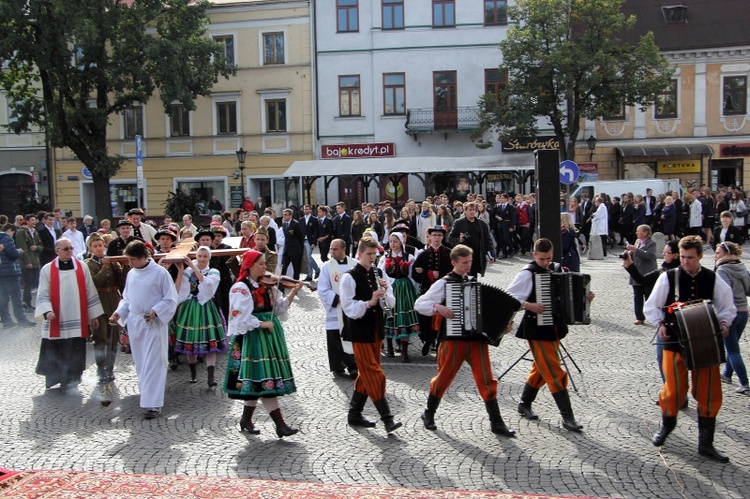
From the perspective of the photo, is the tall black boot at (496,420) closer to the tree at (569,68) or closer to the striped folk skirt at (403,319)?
the striped folk skirt at (403,319)

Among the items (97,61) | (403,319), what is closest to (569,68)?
(97,61)

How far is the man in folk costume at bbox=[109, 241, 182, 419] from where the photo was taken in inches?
318

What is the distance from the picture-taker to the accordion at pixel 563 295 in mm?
7383

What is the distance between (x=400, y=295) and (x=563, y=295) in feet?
11.2

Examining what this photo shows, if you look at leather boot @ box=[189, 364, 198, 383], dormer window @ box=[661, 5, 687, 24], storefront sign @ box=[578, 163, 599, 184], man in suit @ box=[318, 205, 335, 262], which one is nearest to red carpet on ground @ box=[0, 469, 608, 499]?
leather boot @ box=[189, 364, 198, 383]

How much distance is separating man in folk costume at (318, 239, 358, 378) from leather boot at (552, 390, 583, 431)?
258 cm

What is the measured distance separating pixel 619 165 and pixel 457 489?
3214 centimetres

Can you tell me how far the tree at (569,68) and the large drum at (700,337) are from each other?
2476 centimetres

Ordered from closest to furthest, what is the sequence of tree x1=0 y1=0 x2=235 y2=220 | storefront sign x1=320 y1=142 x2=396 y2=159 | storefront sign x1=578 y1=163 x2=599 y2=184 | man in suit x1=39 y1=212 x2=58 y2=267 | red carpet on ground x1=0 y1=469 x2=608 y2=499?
1. red carpet on ground x1=0 y1=469 x2=608 y2=499
2. man in suit x1=39 y1=212 x2=58 y2=267
3. tree x1=0 y1=0 x2=235 y2=220
4. storefront sign x1=578 y1=163 x2=599 y2=184
5. storefront sign x1=320 y1=142 x2=396 y2=159

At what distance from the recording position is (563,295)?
24.3 ft

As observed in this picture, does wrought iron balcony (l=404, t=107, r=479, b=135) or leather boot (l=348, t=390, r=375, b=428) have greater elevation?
→ wrought iron balcony (l=404, t=107, r=479, b=135)

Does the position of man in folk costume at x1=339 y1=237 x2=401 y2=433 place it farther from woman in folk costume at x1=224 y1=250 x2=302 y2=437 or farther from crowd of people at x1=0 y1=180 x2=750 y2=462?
woman in folk costume at x1=224 y1=250 x2=302 y2=437

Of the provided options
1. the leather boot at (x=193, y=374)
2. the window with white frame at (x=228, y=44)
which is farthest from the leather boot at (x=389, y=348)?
the window with white frame at (x=228, y=44)

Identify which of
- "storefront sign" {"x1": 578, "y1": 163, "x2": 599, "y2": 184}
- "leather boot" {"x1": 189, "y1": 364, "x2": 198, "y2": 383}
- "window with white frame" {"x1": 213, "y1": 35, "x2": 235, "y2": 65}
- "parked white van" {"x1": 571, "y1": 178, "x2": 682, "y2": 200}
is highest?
"window with white frame" {"x1": 213, "y1": 35, "x2": 235, "y2": 65}
